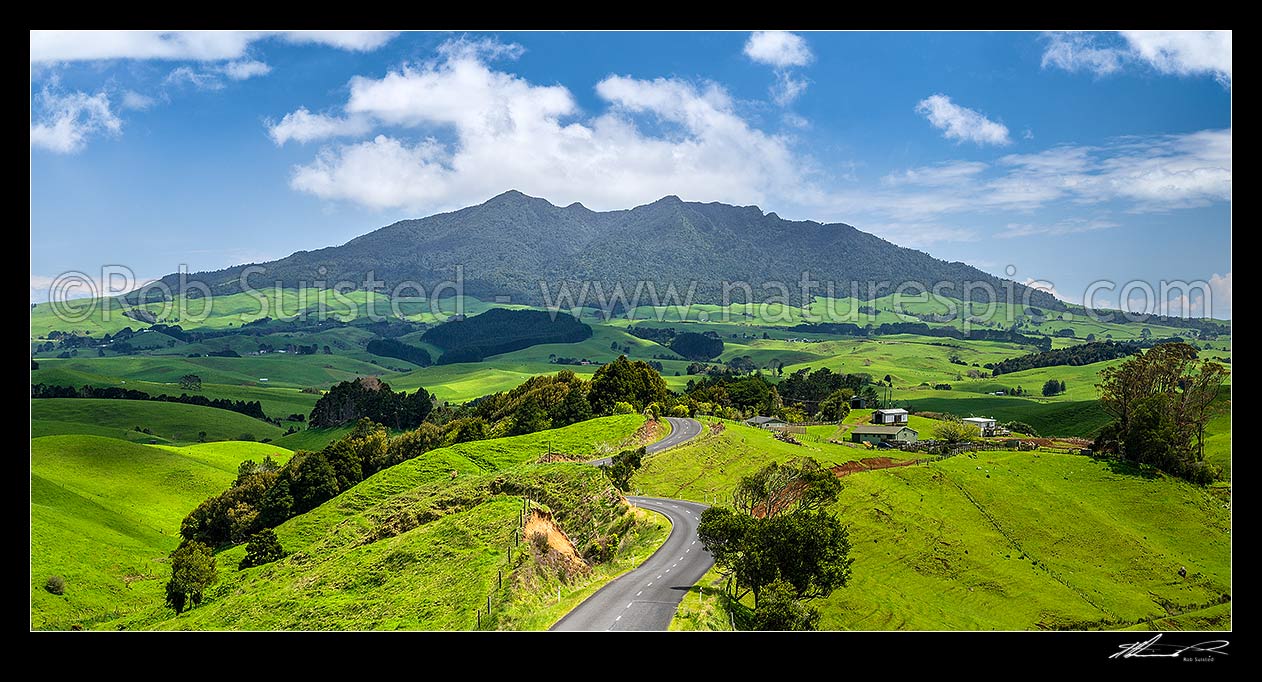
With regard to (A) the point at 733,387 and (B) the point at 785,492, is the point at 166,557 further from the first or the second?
(A) the point at 733,387

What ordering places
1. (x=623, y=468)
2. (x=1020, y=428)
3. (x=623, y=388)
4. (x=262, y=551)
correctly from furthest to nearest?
(x=1020, y=428) < (x=623, y=388) < (x=623, y=468) < (x=262, y=551)

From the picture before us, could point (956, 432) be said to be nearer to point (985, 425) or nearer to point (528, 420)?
point (985, 425)

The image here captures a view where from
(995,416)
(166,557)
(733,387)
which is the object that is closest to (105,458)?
(166,557)

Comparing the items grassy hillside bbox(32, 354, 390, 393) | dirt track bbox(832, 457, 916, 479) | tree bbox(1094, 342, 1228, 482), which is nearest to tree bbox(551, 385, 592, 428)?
dirt track bbox(832, 457, 916, 479)

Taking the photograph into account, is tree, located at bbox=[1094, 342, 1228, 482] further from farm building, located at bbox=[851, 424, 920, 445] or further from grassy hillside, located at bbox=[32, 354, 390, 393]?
grassy hillside, located at bbox=[32, 354, 390, 393]

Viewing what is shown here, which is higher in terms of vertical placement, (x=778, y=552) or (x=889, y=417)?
(x=778, y=552)
